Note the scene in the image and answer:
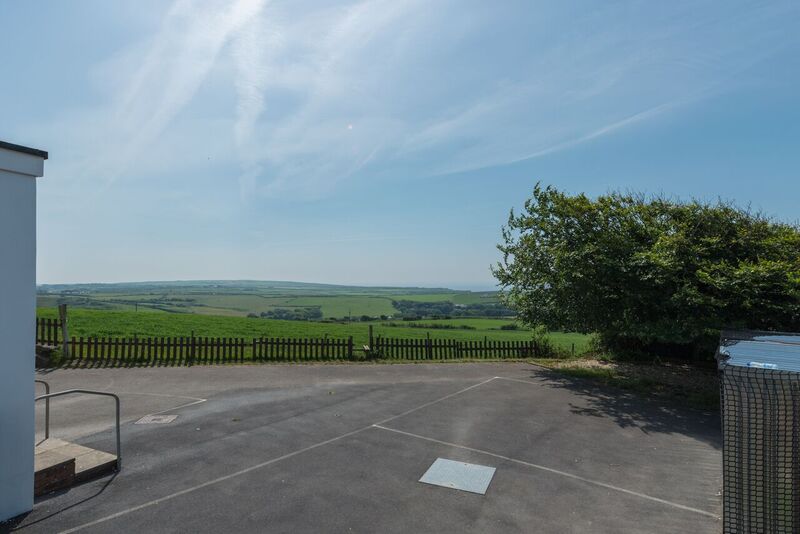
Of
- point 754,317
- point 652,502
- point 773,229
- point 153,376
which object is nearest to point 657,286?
point 754,317

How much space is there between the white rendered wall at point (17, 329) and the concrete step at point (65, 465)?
50 cm

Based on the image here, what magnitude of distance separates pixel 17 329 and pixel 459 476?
6342 millimetres

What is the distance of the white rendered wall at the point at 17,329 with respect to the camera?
16.7 feet

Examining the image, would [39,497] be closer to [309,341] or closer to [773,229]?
[309,341]

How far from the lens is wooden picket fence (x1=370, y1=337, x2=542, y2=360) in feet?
62.4

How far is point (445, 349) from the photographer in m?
20.5

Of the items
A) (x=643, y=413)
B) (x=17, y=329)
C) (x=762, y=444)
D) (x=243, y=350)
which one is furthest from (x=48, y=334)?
(x=762, y=444)

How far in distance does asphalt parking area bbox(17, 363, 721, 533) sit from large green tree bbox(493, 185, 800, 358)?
2579 millimetres

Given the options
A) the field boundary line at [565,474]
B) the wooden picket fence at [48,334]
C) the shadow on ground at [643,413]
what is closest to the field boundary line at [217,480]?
the field boundary line at [565,474]

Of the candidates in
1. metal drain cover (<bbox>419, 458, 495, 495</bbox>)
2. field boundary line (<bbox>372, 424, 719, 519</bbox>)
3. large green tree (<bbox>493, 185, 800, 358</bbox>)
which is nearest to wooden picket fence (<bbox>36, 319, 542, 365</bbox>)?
large green tree (<bbox>493, 185, 800, 358</bbox>)

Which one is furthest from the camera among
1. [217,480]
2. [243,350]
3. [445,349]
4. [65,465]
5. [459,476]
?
[445,349]

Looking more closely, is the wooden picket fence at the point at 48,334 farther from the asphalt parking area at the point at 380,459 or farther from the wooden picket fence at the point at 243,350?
the asphalt parking area at the point at 380,459

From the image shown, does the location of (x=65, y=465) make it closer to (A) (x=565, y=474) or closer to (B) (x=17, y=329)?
(B) (x=17, y=329)

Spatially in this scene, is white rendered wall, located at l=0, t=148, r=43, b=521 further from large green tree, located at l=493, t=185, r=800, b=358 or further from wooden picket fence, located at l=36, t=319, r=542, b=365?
large green tree, located at l=493, t=185, r=800, b=358
